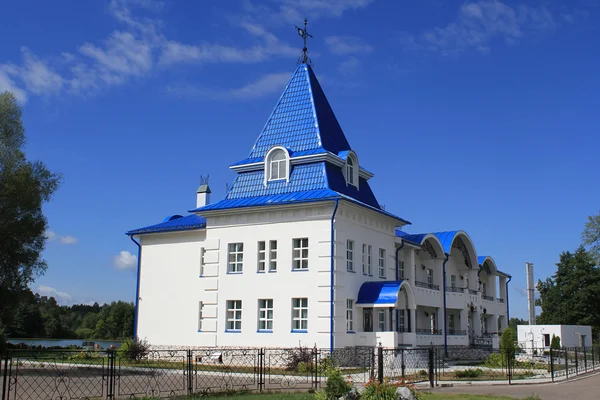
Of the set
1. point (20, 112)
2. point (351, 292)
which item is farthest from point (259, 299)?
point (20, 112)

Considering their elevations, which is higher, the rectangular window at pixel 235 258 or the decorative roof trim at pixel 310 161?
the decorative roof trim at pixel 310 161

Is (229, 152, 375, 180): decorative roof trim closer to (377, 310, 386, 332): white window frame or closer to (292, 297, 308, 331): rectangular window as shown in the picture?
(292, 297, 308, 331): rectangular window

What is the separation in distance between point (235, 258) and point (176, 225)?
5054 millimetres

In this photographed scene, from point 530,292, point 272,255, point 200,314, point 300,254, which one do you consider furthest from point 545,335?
point 200,314

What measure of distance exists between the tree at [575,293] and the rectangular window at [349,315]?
1634 inches

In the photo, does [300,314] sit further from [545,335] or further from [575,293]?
[575,293]

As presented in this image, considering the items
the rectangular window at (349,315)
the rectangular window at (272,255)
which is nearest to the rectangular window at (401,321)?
the rectangular window at (349,315)

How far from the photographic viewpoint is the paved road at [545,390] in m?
16.7

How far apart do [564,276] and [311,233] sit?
46.6m

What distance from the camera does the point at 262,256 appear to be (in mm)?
29719

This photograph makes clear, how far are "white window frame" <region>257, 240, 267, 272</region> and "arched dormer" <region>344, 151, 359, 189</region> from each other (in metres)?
5.36

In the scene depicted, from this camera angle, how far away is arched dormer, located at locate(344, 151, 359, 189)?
102ft

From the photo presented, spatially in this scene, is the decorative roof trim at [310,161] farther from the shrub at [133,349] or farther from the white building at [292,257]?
the shrub at [133,349]

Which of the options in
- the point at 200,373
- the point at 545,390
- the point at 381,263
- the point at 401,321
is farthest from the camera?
the point at 401,321
